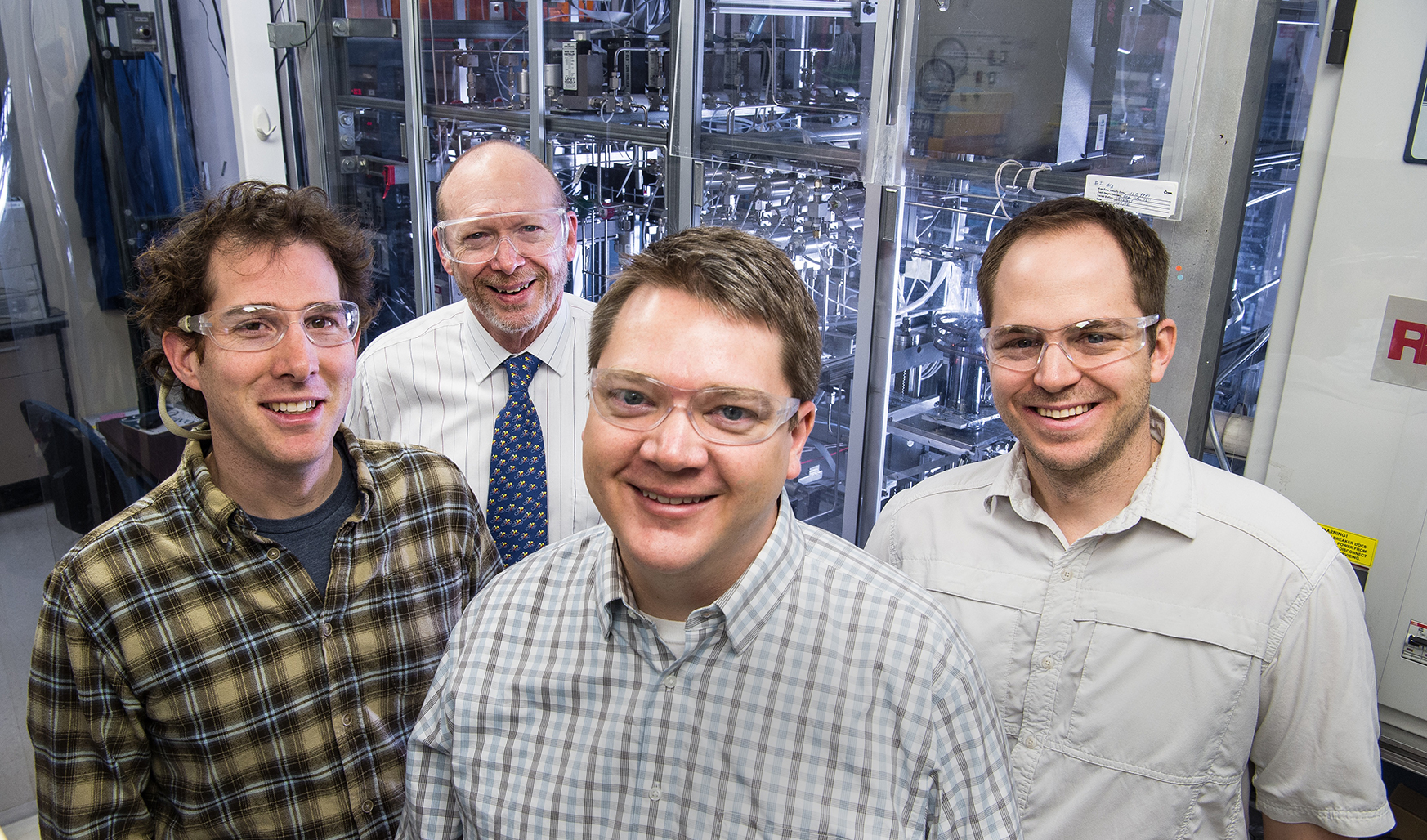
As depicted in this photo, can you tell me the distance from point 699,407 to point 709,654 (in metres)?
0.30

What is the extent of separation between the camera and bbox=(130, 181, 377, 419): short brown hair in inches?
54.8

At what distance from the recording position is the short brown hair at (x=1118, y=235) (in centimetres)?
139

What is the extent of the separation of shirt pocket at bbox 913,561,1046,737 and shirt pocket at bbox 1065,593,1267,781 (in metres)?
0.07

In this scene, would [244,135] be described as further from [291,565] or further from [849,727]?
[849,727]

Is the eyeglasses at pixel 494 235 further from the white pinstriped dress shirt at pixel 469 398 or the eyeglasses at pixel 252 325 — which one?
the eyeglasses at pixel 252 325

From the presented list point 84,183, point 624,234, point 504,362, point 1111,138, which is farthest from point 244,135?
point 1111,138

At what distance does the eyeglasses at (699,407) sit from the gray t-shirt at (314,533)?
64 centimetres

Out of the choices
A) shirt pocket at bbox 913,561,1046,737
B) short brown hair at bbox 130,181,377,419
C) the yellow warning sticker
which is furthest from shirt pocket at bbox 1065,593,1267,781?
short brown hair at bbox 130,181,377,419

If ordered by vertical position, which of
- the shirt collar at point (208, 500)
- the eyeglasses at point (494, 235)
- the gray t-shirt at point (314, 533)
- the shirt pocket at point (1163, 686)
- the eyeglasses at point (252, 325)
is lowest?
the shirt pocket at point (1163, 686)

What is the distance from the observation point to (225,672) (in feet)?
4.31

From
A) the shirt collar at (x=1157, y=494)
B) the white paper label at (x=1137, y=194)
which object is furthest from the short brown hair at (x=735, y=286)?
the white paper label at (x=1137, y=194)

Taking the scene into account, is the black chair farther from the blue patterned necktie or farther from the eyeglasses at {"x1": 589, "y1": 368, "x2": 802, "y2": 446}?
the eyeglasses at {"x1": 589, "y1": 368, "x2": 802, "y2": 446}

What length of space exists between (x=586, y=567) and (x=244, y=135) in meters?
3.29

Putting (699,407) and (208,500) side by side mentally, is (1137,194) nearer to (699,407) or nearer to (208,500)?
(699,407)
